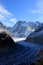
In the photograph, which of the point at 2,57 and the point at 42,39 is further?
the point at 42,39

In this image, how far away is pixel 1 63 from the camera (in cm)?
1212

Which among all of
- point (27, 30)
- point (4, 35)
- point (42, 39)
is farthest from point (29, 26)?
point (4, 35)

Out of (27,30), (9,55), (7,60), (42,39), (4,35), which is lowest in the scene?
(7,60)

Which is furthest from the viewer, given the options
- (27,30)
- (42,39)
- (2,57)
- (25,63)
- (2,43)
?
(27,30)

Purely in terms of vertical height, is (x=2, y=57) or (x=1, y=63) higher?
(x=2, y=57)

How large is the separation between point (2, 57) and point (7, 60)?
40.3 inches

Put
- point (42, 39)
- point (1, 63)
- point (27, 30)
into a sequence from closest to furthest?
point (1, 63), point (42, 39), point (27, 30)

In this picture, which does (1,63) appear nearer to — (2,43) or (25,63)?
(25,63)

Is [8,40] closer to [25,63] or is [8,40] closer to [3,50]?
[3,50]

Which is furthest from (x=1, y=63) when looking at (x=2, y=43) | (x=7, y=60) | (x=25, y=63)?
(x=2, y=43)

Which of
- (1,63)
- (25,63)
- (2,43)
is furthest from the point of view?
(2,43)

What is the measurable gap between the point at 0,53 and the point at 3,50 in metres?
0.50

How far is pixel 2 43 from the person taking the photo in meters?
15.3

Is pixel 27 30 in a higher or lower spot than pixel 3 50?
higher
